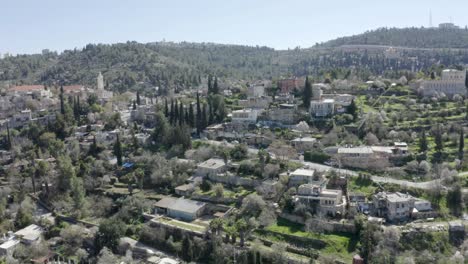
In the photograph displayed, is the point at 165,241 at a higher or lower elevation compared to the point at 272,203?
lower

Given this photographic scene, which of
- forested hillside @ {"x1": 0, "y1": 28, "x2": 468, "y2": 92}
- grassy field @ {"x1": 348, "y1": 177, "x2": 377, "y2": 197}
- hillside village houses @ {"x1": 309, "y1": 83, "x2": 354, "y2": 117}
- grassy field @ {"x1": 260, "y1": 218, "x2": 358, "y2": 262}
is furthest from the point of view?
forested hillside @ {"x1": 0, "y1": 28, "x2": 468, "y2": 92}

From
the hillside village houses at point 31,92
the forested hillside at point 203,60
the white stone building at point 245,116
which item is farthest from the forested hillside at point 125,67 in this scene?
the white stone building at point 245,116

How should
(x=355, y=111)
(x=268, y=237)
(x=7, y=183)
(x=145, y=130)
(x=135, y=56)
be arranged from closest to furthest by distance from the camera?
1. (x=268, y=237)
2. (x=7, y=183)
3. (x=355, y=111)
4. (x=145, y=130)
5. (x=135, y=56)

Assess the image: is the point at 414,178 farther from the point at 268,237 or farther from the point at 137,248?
the point at 137,248

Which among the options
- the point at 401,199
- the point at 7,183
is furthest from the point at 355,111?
the point at 7,183

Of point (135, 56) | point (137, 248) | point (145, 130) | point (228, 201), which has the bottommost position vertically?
point (137, 248)

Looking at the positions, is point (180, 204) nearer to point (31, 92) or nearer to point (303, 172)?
point (303, 172)

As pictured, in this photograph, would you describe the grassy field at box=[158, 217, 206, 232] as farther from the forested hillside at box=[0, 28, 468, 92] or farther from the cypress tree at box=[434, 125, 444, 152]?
the forested hillside at box=[0, 28, 468, 92]

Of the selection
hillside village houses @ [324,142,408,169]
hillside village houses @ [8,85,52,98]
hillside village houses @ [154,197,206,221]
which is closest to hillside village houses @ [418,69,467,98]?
hillside village houses @ [324,142,408,169]
